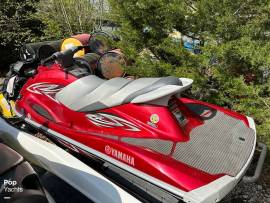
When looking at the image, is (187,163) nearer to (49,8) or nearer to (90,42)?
(90,42)

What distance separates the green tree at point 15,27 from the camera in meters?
7.82

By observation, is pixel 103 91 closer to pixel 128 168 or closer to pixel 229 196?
pixel 128 168

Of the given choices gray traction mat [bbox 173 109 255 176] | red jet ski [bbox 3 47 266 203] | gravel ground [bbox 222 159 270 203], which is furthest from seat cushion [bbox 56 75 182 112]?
gravel ground [bbox 222 159 270 203]

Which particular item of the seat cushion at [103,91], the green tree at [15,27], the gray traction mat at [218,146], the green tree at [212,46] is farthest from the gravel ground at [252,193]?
the green tree at [15,27]

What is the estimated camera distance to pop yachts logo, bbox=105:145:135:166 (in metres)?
2.61

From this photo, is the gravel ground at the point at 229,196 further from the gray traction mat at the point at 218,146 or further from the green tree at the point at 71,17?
the green tree at the point at 71,17

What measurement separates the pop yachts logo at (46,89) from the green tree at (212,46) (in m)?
1.31

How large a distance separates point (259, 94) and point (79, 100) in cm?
202

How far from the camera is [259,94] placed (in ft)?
12.7

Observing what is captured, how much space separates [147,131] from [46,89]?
4.29ft

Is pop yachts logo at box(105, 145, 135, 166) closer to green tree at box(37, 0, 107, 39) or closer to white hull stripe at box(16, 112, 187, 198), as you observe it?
white hull stripe at box(16, 112, 187, 198)

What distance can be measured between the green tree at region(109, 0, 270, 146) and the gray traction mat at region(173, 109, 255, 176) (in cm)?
63

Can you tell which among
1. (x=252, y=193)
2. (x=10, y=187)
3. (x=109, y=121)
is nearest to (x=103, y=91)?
(x=109, y=121)

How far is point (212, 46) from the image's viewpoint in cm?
388
